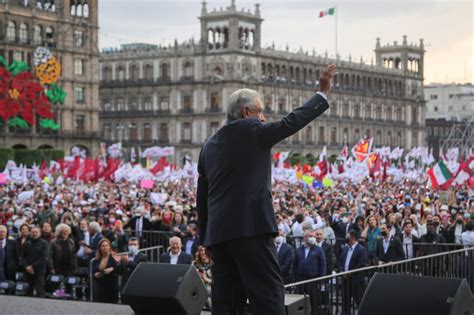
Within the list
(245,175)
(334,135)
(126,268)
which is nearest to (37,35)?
(334,135)

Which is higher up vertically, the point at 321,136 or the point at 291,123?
the point at 321,136

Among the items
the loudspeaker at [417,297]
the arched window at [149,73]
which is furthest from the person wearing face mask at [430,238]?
the arched window at [149,73]

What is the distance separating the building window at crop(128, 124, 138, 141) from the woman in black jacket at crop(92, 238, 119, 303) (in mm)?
85001

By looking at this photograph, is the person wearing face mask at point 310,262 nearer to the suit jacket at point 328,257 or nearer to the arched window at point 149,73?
the suit jacket at point 328,257

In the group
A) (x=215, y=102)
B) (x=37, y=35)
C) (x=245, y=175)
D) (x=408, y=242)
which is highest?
(x=37, y=35)

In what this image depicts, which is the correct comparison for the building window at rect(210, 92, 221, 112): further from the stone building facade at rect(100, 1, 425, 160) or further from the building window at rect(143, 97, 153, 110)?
the building window at rect(143, 97, 153, 110)

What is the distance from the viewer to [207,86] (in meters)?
95.1

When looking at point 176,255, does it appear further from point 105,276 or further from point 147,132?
point 147,132

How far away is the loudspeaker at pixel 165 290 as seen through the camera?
8109mm

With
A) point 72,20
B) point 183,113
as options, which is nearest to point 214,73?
point 183,113

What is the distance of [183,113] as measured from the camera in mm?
97312

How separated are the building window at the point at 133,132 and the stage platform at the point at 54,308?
293 ft

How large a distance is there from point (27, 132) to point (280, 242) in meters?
62.4

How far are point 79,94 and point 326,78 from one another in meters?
77.0
